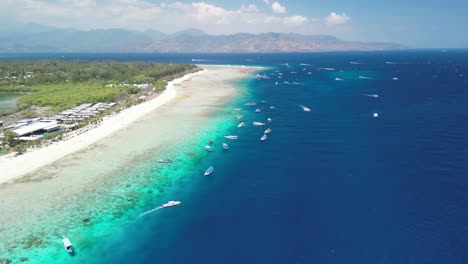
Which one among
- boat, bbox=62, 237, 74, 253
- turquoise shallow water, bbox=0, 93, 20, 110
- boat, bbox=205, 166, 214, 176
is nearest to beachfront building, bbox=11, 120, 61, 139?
turquoise shallow water, bbox=0, 93, 20, 110

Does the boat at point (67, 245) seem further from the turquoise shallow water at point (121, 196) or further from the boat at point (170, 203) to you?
the boat at point (170, 203)

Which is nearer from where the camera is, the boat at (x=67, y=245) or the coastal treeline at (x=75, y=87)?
the boat at (x=67, y=245)

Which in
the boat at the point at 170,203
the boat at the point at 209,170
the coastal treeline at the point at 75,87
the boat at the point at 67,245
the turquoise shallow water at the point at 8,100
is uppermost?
the coastal treeline at the point at 75,87

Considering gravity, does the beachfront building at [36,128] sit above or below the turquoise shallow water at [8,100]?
below

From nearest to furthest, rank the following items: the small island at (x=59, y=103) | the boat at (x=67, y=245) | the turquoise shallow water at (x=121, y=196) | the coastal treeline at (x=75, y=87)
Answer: the boat at (x=67, y=245)
the turquoise shallow water at (x=121, y=196)
the small island at (x=59, y=103)
the coastal treeline at (x=75, y=87)

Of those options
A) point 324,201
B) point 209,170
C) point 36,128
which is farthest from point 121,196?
point 36,128

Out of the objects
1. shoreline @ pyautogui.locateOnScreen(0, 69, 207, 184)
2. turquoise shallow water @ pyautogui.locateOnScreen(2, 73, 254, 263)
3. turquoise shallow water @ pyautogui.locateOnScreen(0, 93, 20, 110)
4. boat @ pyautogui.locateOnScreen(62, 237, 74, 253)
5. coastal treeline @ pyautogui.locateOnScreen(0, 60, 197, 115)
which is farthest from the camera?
turquoise shallow water @ pyautogui.locateOnScreen(0, 93, 20, 110)

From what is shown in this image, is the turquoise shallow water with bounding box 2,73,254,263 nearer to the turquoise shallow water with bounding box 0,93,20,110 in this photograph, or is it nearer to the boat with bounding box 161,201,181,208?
the boat with bounding box 161,201,181,208

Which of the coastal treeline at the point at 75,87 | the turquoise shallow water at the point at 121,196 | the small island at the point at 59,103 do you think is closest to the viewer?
the turquoise shallow water at the point at 121,196

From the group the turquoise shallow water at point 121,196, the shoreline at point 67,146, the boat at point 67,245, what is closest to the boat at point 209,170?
the turquoise shallow water at point 121,196
